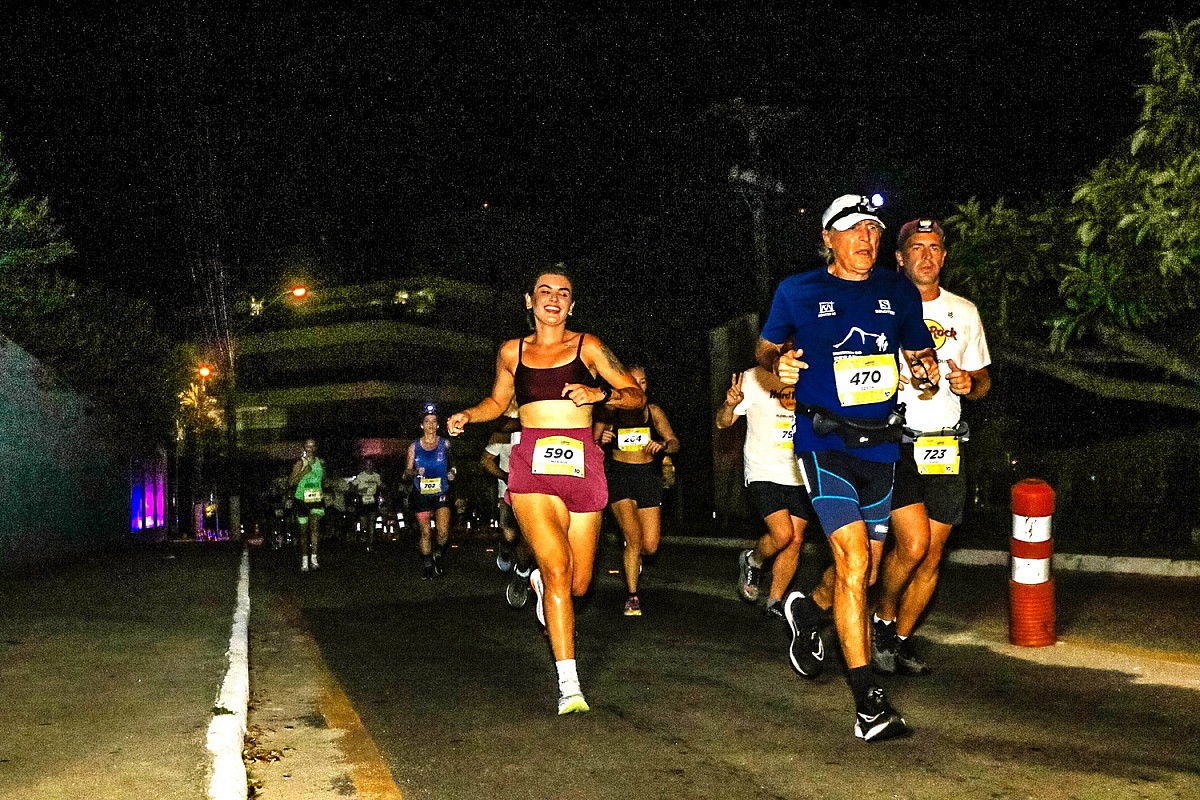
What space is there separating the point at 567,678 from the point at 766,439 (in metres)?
3.70

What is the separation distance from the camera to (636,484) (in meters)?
11.1

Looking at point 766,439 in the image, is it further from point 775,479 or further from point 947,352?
point 947,352

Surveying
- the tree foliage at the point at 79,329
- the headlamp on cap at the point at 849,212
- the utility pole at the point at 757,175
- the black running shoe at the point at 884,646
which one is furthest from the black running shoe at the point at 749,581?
the utility pole at the point at 757,175

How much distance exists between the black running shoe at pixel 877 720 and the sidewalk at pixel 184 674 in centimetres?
190

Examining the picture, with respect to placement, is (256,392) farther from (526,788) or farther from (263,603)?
(526,788)

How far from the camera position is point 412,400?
91000 millimetres

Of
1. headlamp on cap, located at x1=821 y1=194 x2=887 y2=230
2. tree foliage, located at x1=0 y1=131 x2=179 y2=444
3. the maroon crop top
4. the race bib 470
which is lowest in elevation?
the race bib 470

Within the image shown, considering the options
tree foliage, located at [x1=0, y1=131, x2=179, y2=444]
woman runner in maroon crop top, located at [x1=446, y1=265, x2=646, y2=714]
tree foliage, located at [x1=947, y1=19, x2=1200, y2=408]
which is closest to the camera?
woman runner in maroon crop top, located at [x1=446, y1=265, x2=646, y2=714]

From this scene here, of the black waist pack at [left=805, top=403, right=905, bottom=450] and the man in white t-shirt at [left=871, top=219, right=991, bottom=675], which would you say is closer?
the black waist pack at [left=805, top=403, right=905, bottom=450]

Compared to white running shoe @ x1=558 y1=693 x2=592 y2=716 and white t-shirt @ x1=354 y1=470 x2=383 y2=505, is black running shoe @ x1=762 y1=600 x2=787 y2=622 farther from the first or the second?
white t-shirt @ x1=354 y1=470 x2=383 y2=505

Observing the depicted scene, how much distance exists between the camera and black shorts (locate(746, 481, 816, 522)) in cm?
960

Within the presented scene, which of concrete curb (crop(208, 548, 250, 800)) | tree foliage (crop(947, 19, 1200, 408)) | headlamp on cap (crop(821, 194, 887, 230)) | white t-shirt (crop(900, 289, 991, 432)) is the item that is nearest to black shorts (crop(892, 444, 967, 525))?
white t-shirt (crop(900, 289, 991, 432))

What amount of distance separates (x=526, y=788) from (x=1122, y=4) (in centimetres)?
1113

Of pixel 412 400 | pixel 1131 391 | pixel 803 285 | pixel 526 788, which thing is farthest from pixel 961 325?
pixel 412 400
